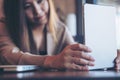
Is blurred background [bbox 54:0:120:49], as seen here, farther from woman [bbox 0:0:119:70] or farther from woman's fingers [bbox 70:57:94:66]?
woman's fingers [bbox 70:57:94:66]

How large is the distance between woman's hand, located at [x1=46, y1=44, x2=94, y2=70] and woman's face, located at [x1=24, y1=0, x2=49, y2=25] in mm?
381

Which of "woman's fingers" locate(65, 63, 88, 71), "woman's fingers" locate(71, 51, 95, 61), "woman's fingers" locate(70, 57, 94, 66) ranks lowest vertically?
"woman's fingers" locate(65, 63, 88, 71)

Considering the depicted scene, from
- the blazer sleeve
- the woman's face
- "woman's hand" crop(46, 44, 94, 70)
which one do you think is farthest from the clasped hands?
the woman's face

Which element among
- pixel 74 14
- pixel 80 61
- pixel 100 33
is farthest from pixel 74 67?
pixel 74 14

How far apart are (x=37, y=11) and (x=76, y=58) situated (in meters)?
0.45

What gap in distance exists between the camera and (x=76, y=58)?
1025 millimetres

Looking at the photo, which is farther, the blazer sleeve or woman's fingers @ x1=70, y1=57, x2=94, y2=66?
the blazer sleeve

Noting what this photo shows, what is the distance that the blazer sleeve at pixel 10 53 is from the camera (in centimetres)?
129

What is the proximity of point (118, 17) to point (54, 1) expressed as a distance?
345 mm

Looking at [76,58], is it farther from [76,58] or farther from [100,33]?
[100,33]

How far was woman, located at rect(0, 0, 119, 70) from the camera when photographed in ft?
4.39

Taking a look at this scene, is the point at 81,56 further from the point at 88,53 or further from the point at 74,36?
the point at 74,36

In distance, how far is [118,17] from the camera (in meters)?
1.35

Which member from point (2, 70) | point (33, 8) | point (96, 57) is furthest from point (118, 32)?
point (2, 70)
